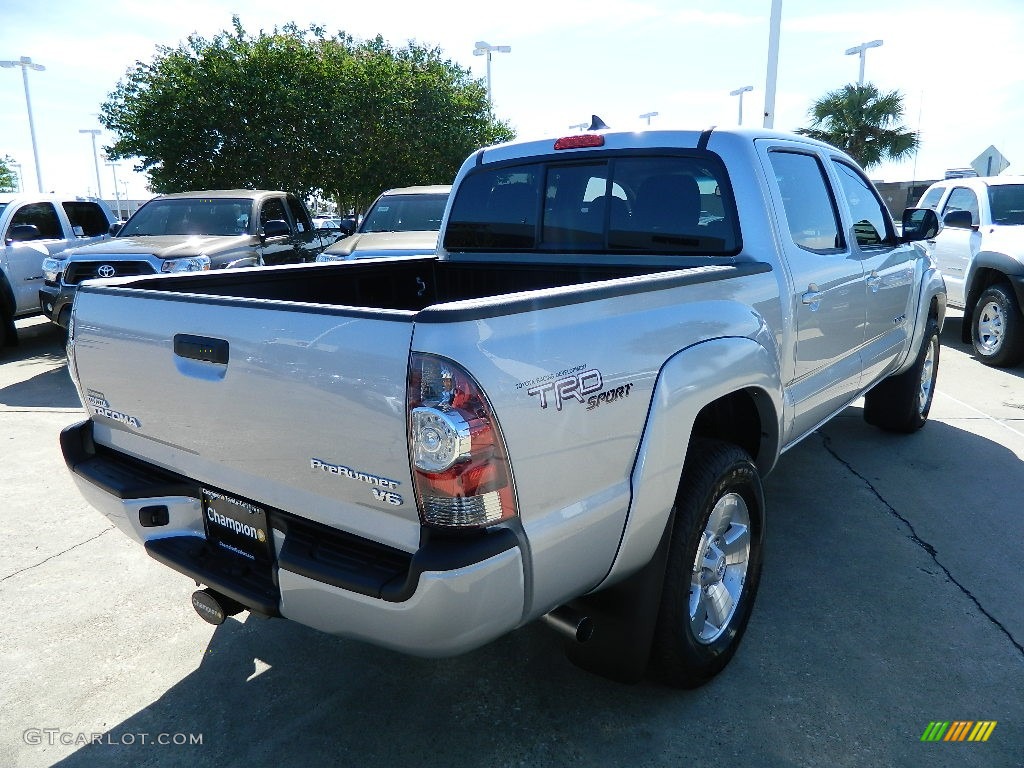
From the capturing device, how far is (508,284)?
12.9 feet

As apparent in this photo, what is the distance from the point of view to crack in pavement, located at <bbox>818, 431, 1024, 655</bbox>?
3.15m

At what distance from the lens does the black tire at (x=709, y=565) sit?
2496mm

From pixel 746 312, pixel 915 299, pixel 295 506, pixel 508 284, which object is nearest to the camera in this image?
pixel 295 506

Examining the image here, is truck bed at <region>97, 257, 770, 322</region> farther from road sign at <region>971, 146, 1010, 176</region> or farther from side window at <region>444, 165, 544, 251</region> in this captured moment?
road sign at <region>971, 146, 1010, 176</region>

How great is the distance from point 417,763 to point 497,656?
0.64m

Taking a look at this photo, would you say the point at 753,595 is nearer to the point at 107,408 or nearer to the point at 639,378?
the point at 639,378

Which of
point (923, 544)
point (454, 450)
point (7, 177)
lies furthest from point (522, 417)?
point (7, 177)

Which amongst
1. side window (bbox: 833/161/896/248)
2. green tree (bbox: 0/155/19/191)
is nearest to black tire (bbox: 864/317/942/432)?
side window (bbox: 833/161/896/248)

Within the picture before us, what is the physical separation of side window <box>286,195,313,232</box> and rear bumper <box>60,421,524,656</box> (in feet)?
29.2

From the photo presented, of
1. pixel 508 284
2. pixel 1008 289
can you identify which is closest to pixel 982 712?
pixel 508 284

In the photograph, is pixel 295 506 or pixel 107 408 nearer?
pixel 295 506

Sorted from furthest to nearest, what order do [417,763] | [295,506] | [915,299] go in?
[915,299], [417,763], [295,506]

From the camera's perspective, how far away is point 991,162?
14.7m

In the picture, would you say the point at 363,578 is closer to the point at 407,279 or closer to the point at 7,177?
the point at 407,279
